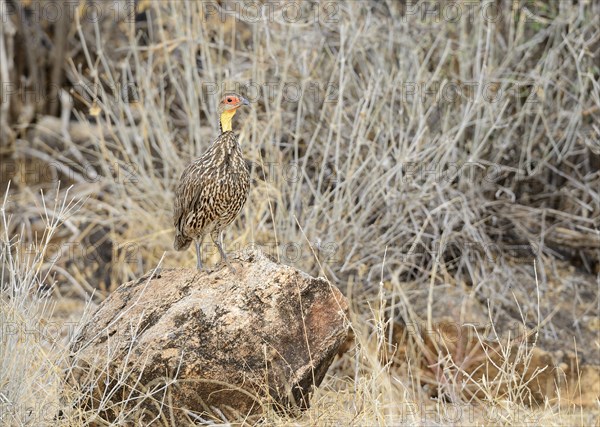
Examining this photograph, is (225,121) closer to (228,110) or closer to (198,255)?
(228,110)

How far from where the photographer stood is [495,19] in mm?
7887

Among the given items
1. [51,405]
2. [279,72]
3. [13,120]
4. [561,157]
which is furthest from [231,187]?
[13,120]

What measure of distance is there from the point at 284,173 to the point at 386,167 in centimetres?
79

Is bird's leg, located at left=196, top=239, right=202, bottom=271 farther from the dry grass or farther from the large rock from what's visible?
the dry grass

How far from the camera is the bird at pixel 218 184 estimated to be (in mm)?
5457

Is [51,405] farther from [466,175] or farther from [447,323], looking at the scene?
[466,175]

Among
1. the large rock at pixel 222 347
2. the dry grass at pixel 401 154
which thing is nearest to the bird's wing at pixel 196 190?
the large rock at pixel 222 347

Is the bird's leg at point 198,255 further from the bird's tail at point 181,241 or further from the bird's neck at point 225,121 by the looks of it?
the bird's neck at point 225,121

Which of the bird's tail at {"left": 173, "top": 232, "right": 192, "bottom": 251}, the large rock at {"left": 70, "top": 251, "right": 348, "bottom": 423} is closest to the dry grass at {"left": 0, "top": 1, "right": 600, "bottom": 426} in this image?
the bird's tail at {"left": 173, "top": 232, "right": 192, "bottom": 251}

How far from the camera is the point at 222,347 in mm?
4777

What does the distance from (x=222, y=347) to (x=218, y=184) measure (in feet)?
3.43

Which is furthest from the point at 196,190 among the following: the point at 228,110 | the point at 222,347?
the point at 222,347

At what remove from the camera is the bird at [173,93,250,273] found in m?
5.46

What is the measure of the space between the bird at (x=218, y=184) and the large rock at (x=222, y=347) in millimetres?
461
